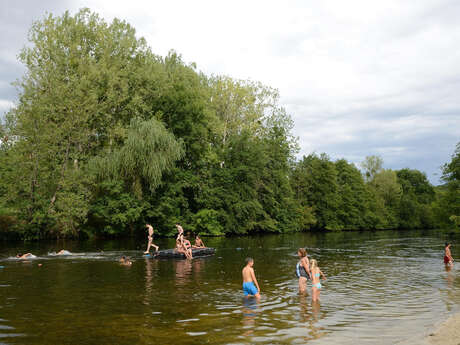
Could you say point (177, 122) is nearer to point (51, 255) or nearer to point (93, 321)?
point (51, 255)

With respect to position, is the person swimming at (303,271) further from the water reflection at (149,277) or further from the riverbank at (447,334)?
the water reflection at (149,277)

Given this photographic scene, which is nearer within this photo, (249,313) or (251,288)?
(249,313)

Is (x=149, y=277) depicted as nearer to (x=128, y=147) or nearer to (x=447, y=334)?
(x=447, y=334)

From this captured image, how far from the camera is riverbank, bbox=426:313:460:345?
8.32 m

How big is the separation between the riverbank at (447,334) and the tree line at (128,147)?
34.9 m

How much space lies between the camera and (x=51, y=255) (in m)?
26.4

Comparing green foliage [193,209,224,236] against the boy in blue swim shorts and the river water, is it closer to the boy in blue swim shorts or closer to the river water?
the river water

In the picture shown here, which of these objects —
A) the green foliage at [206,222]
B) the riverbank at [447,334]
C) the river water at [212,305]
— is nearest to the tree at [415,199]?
the green foliage at [206,222]

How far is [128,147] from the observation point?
1629 inches

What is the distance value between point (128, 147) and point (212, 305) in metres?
31.3

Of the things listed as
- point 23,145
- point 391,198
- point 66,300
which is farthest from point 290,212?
point 66,300

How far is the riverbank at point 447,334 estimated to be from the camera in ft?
27.3

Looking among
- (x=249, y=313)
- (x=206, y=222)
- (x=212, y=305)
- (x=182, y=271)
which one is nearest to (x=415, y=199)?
(x=206, y=222)

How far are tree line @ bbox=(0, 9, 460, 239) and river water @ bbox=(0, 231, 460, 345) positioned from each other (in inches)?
812
